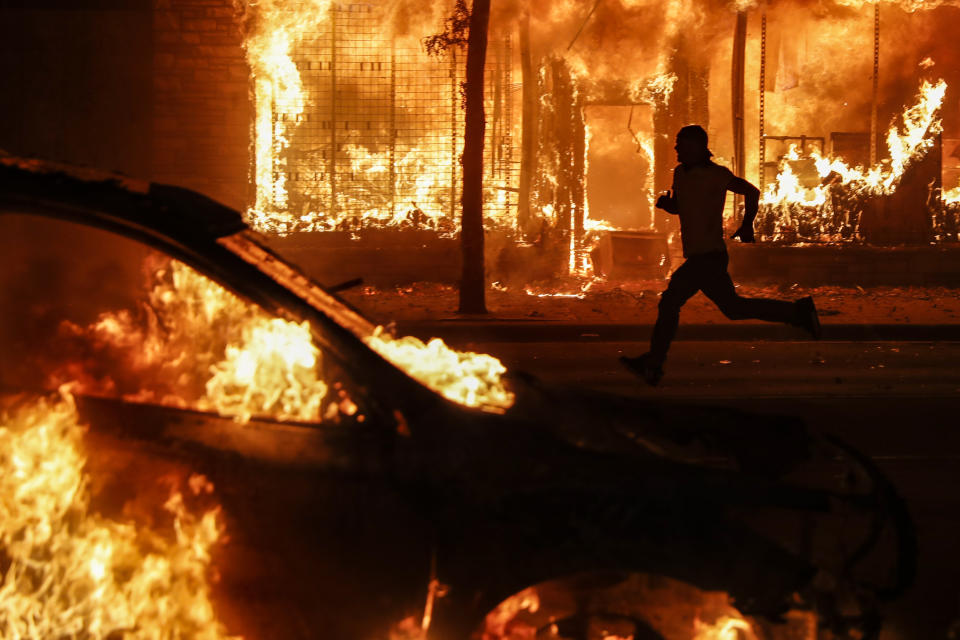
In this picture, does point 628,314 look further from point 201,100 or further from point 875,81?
point 201,100

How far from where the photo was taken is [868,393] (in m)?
8.83

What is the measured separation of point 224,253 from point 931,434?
581 cm

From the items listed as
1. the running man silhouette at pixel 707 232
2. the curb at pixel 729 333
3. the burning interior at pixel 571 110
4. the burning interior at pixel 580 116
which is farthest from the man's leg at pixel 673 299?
the burning interior at pixel 571 110

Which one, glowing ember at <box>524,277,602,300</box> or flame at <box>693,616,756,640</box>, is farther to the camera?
glowing ember at <box>524,277,602,300</box>

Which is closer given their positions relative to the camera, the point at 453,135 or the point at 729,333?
the point at 729,333

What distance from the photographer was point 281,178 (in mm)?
18359

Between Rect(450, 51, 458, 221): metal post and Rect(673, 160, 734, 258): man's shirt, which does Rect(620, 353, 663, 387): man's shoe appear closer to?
Rect(673, 160, 734, 258): man's shirt

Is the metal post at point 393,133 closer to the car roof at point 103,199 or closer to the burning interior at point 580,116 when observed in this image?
the burning interior at point 580,116

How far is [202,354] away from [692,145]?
18.7ft

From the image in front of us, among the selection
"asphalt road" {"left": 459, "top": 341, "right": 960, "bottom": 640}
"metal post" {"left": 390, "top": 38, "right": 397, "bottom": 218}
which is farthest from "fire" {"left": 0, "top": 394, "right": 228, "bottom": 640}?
"metal post" {"left": 390, "top": 38, "right": 397, "bottom": 218}

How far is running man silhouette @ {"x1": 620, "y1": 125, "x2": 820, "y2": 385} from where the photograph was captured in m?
8.23

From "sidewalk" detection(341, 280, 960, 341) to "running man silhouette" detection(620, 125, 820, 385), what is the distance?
3.13 m

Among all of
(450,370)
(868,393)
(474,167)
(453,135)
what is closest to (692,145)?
(868,393)

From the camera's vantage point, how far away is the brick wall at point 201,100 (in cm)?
1775
